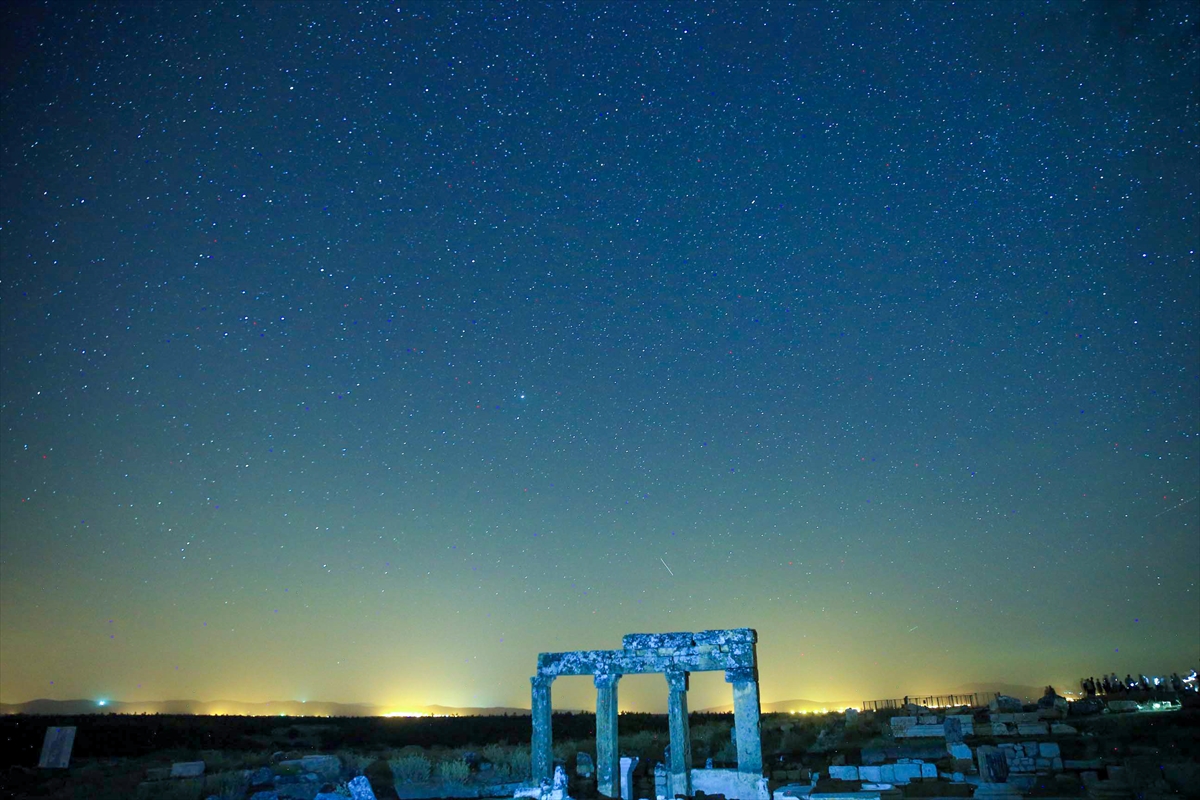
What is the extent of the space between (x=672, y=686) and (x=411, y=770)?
1117cm

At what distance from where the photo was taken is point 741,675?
A: 19641mm

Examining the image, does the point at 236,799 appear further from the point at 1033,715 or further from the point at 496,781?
the point at 1033,715

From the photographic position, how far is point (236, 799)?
2155 centimetres

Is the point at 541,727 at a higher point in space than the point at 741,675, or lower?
lower

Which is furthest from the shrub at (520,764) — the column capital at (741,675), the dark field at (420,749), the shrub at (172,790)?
the shrub at (172,790)

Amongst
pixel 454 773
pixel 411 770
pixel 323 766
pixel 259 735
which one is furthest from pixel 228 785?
pixel 259 735

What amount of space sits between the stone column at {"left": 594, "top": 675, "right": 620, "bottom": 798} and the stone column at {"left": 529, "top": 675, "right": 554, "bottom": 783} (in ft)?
4.92

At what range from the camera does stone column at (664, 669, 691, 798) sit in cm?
1997

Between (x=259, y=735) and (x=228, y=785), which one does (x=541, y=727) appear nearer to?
(x=228, y=785)

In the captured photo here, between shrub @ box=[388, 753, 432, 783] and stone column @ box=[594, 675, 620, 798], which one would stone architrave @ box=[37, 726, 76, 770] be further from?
stone column @ box=[594, 675, 620, 798]

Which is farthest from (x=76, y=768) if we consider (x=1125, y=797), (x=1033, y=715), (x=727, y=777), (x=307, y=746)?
(x=1033, y=715)

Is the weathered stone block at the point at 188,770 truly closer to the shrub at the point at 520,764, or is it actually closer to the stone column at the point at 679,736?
the shrub at the point at 520,764

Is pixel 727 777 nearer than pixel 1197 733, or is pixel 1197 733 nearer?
pixel 727 777

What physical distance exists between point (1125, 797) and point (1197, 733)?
10511 mm
